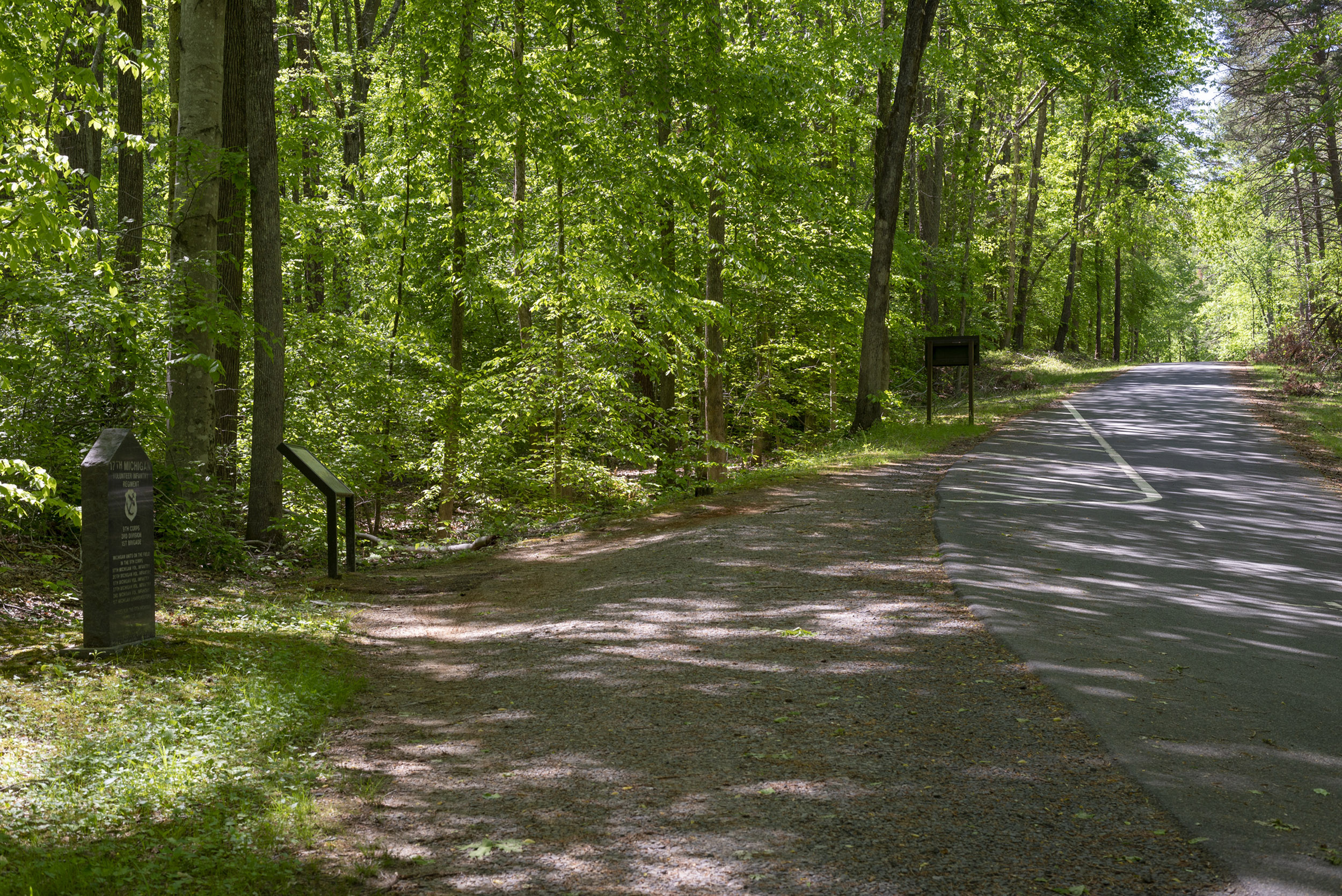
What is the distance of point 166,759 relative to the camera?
15.6ft

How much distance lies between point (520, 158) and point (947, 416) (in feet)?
37.3

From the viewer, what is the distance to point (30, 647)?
20.5 feet

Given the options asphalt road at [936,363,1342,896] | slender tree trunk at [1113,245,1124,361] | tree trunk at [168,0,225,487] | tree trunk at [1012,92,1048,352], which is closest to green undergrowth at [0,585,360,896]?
asphalt road at [936,363,1342,896]

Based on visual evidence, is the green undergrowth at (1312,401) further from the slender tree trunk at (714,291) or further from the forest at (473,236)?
the slender tree trunk at (714,291)

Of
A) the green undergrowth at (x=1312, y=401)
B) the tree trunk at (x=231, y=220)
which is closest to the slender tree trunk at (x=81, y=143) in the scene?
the tree trunk at (x=231, y=220)

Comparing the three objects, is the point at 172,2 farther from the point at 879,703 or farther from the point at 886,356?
the point at 886,356

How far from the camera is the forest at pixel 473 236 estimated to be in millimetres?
9609

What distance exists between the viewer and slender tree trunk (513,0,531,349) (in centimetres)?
1747

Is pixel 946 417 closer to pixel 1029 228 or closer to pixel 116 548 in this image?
pixel 116 548

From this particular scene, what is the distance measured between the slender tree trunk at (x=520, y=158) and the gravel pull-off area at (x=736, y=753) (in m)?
9.65

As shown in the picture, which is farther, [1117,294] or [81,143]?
[1117,294]

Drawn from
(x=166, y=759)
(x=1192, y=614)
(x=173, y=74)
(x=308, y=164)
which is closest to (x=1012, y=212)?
(x=308, y=164)

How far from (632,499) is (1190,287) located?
294ft

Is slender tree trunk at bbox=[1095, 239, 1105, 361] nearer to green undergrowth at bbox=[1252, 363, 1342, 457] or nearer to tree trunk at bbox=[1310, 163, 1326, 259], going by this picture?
tree trunk at bbox=[1310, 163, 1326, 259]
